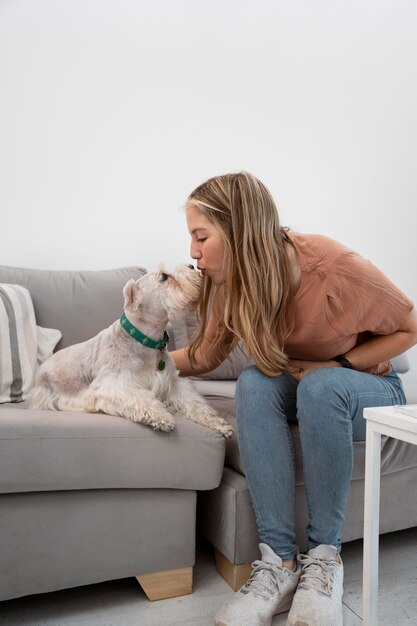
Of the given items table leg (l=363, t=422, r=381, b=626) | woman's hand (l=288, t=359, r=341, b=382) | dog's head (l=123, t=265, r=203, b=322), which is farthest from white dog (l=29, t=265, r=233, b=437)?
table leg (l=363, t=422, r=381, b=626)

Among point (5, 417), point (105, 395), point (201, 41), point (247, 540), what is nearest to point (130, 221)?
point (201, 41)

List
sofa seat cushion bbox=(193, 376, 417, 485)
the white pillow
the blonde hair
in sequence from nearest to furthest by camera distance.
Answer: the blonde hair → sofa seat cushion bbox=(193, 376, 417, 485) → the white pillow

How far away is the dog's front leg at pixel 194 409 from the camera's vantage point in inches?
60.7

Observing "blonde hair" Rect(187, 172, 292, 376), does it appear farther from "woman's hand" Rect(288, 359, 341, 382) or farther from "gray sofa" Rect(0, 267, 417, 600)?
"gray sofa" Rect(0, 267, 417, 600)

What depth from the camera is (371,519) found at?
1.10 meters

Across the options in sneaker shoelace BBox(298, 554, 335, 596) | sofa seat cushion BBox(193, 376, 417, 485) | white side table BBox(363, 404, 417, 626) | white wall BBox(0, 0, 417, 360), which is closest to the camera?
white side table BBox(363, 404, 417, 626)

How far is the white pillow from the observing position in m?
1.89

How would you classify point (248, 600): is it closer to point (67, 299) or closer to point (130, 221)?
point (67, 299)

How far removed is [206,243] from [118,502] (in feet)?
2.31

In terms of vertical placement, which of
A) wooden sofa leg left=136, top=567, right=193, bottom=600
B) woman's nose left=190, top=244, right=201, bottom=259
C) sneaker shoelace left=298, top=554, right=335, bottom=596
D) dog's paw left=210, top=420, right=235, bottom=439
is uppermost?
woman's nose left=190, top=244, right=201, bottom=259

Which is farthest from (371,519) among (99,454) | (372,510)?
(99,454)

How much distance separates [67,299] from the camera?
6.61ft

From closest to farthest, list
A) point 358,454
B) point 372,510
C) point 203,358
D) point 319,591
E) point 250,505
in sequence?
point 372,510 < point 319,591 < point 250,505 < point 358,454 < point 203,358

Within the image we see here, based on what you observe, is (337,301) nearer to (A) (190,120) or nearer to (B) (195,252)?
(B) (195,252)
